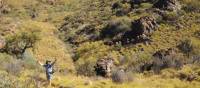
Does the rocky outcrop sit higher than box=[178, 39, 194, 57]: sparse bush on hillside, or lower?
higher

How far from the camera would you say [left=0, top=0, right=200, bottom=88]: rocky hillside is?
24.6m

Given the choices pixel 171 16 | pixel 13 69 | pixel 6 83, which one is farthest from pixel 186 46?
pixel 6 83

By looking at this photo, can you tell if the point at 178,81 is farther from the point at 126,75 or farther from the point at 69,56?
the point at 69,56

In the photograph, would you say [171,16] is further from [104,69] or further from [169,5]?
[104,69]

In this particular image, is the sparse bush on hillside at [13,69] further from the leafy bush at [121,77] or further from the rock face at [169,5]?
the rock face at [169,5]

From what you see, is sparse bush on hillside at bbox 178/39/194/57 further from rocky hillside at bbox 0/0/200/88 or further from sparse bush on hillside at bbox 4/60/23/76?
sparse bush on hillside at bbox 4/60/23/76

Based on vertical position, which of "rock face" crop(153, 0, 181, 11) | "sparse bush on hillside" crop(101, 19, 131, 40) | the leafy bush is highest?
"rock face" crop(153, 0, 181, 11)

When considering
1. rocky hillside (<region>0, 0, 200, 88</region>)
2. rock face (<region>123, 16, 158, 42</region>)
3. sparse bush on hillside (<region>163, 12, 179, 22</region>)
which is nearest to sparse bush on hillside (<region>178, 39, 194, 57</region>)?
rocky hillside (<region>0, 0, 200, 88</region>)

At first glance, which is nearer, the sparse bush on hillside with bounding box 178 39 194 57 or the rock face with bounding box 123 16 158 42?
the sparse bush on hillside with bounding box 178 39 194 57

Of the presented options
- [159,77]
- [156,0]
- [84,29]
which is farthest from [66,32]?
[159,77]

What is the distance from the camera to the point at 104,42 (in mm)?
48719

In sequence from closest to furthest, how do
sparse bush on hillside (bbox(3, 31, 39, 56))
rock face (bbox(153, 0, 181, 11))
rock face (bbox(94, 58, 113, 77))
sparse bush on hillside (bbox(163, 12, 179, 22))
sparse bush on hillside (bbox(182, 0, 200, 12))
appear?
rock face (bbox(94, 58, 113, 77)), sparse bush on hillside (bbox(3, 31, 39, 56)), sparse bush on hillside (bbox(163, 12, 179, 22)), rock face (bbox(153, 0, 181, 11)), sparse bush on hillside (bbox(182, 0, 200, 12))

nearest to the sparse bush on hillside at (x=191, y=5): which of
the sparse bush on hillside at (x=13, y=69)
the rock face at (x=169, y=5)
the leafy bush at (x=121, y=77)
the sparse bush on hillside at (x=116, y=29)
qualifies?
the rock face at (x=169, y=5)

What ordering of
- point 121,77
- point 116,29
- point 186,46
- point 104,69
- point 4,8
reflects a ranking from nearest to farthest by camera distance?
point 121,77, point 104,69, point 186,46, point 116,29, point 4,8
